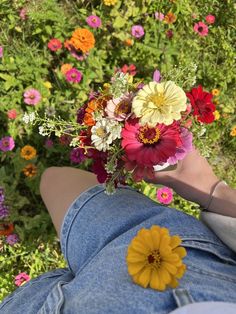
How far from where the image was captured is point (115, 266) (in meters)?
0.78

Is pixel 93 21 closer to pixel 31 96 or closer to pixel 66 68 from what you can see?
pixel 66 68

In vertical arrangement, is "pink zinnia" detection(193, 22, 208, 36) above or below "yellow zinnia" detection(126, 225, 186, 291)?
above

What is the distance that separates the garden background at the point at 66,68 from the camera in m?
1.63

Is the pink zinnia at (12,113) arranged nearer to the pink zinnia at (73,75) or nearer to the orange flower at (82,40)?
the pink zinnia at (73,75)

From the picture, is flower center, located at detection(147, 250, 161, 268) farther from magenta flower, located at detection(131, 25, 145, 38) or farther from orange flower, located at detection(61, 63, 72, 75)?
magenta flower, located at detection(131, 25, 145, 38)

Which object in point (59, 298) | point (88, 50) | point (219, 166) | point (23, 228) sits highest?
point (88, 50)

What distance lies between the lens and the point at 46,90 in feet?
5.62

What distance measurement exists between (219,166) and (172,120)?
3.76ft

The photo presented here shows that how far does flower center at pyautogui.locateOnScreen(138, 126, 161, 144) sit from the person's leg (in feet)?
1.00

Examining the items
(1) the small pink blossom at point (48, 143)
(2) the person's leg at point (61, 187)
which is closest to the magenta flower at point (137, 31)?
(1) the small pink blossom at point (48, 143)

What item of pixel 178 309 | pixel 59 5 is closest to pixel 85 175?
pixel 178 309

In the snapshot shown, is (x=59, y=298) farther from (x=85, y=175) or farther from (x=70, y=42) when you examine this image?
(x=70, y=42)

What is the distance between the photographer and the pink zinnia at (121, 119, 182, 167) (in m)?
0.86

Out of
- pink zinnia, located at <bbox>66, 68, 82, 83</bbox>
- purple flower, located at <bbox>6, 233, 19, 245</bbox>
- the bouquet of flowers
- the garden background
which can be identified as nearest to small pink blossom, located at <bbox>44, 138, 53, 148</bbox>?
the garden background
